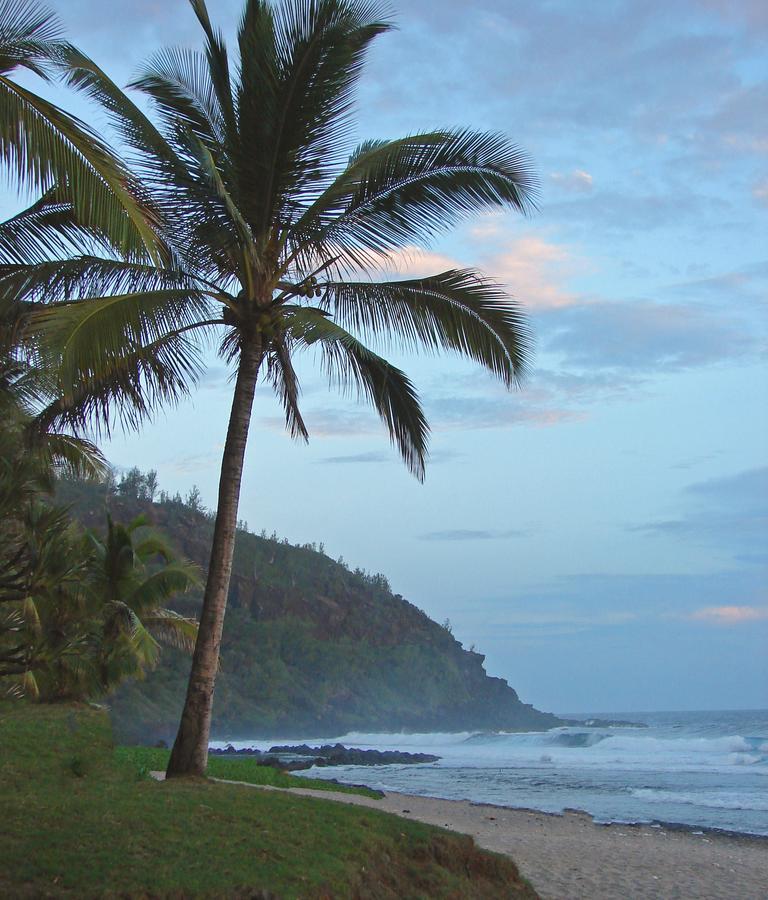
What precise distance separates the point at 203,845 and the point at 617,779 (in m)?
25.5

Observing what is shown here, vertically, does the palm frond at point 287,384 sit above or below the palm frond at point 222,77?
below

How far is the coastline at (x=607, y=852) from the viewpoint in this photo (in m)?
10.5

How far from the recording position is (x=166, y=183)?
10414 millimetres

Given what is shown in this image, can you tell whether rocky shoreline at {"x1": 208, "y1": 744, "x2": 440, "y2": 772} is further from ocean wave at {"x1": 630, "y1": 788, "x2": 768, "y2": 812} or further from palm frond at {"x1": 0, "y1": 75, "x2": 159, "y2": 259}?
palm frond at {"x1": 0, "y1": 75, "x2": 159, "y2": 259}

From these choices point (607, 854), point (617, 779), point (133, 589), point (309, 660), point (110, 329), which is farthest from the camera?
point (309, 660)

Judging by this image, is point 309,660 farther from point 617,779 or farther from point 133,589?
point 133,589

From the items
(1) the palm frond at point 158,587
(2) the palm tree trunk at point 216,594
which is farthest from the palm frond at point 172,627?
(2) the palm tree trunk at point 216,594

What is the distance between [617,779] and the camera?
2991cm

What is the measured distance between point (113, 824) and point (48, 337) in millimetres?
4067

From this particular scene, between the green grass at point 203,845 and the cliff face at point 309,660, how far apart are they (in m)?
51.9

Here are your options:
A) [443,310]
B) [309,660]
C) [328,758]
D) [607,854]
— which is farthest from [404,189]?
[309,660]

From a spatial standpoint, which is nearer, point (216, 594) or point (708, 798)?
point (216, 594)

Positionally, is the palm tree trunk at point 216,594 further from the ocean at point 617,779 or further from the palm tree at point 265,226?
the ocean at point 617,779

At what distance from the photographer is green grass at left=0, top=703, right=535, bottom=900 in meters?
6.30
